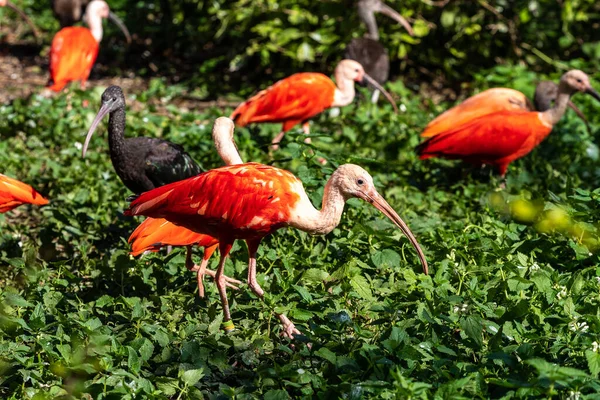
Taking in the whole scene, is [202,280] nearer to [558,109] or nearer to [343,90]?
[343,90]

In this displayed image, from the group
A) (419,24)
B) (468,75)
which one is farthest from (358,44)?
(468,75)

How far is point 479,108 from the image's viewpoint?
23.4 feet

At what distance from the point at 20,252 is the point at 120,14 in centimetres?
672

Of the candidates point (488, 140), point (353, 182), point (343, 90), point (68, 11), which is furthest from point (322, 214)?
point (68, 11)

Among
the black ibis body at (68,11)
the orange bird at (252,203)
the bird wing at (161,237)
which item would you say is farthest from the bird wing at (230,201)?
the black ibis body at (68,11)

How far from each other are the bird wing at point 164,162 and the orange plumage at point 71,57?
3.33 m

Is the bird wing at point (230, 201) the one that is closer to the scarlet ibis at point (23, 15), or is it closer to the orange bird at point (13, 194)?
the orange bird at point (13, 194)

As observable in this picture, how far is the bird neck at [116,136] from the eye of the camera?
556 centimetres

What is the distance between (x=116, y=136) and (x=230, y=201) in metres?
1.41

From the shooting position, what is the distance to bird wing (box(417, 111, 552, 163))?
6555 mm

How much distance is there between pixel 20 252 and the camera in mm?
5562

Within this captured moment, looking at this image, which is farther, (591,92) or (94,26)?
(94,26)

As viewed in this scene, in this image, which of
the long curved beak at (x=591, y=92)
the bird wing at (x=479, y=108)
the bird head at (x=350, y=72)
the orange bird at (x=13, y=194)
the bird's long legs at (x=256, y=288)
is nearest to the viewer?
the bird's long legs at (x=256, y=288)

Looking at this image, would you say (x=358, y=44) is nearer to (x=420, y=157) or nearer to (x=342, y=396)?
(x=420, y=157)
